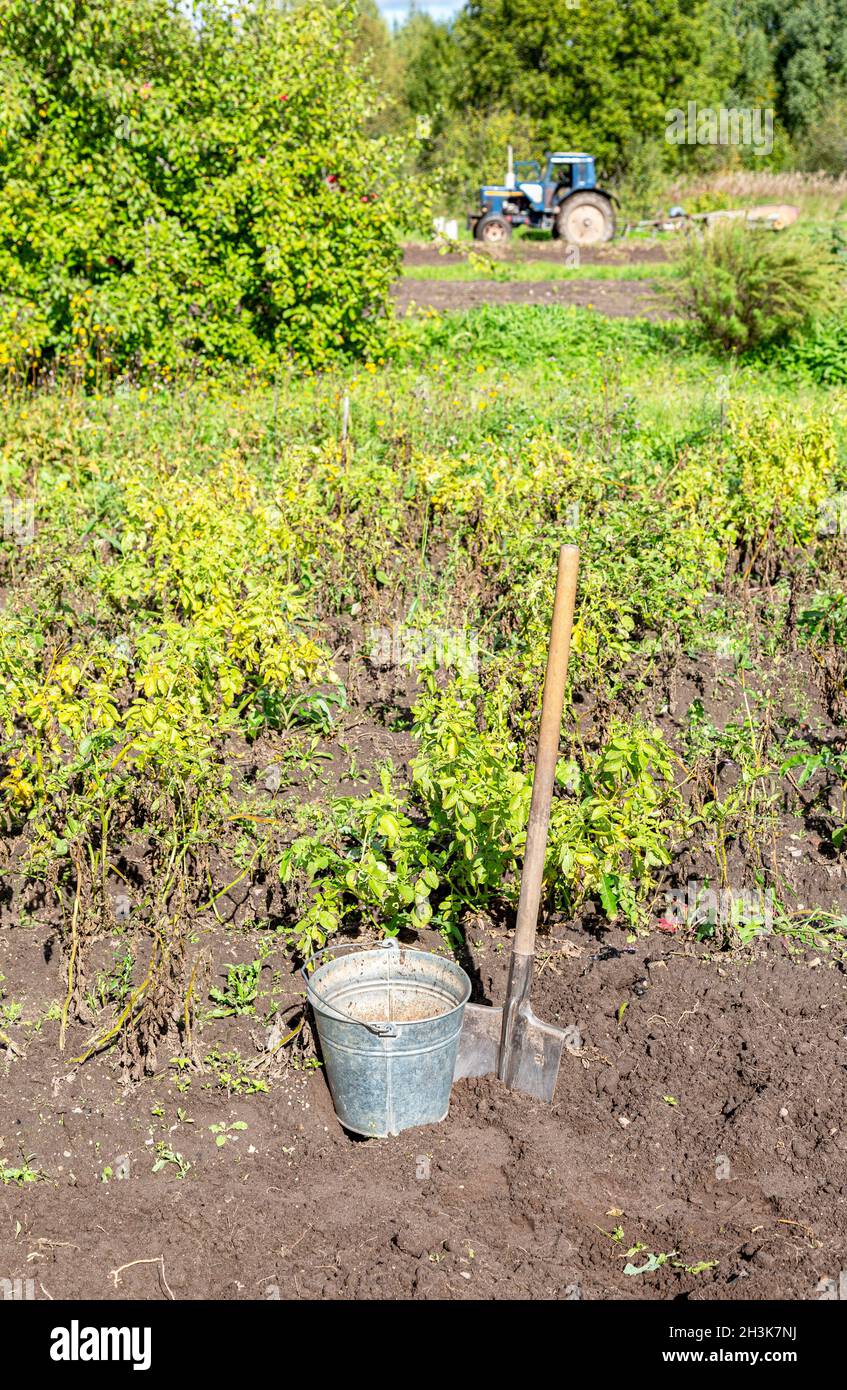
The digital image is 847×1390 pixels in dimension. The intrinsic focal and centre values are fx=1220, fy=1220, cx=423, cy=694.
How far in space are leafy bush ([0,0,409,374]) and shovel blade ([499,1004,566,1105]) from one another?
6108 mm

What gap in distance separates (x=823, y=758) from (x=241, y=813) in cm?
172

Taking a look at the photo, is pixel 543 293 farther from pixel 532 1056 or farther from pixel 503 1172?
pixel 503 1172

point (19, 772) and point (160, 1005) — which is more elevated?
point (19, 772)

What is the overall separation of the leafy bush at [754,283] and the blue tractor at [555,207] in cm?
1075

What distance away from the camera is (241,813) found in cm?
331

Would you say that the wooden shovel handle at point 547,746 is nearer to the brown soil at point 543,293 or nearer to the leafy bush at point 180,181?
the leafy bush at point 180,181

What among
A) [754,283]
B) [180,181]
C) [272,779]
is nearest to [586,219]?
[754,283]

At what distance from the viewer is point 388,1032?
2498 millimetres

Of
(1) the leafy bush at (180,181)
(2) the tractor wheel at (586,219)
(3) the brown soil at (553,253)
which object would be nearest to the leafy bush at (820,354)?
(1) the leafy bush at (180,181)

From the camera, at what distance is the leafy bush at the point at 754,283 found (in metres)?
8.90

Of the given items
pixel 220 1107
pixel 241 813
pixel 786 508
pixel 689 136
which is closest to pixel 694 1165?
pixel 220 1107
